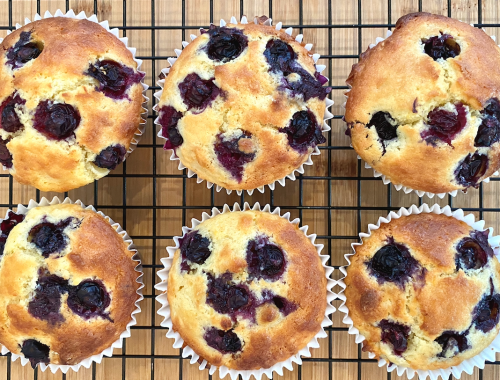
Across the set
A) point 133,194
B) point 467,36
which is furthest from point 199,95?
point 467,36

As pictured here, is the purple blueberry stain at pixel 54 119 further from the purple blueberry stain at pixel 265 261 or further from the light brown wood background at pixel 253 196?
the purple blueberry stain at pixel 265 261

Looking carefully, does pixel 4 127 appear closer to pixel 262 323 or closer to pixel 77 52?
pixel 77 52

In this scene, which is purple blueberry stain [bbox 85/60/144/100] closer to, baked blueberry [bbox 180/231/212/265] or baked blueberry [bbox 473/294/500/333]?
baked blueberry [bbox 180/231/212/265]

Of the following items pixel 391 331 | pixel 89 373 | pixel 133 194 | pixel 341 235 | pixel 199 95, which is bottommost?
pixel 89 373

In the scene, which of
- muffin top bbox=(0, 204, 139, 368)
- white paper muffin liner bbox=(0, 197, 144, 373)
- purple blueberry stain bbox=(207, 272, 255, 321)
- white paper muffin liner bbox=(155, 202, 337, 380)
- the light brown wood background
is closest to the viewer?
purple blueberry stain bbox=(207, 272, 255, 321)

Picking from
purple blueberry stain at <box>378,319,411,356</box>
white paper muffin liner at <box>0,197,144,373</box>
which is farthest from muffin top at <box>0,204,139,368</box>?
purple blueberry stain at <box>378,319,411,356</box>

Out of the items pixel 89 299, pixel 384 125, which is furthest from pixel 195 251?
pixel 384 125

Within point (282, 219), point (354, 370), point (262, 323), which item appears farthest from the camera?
point (354, 370)
